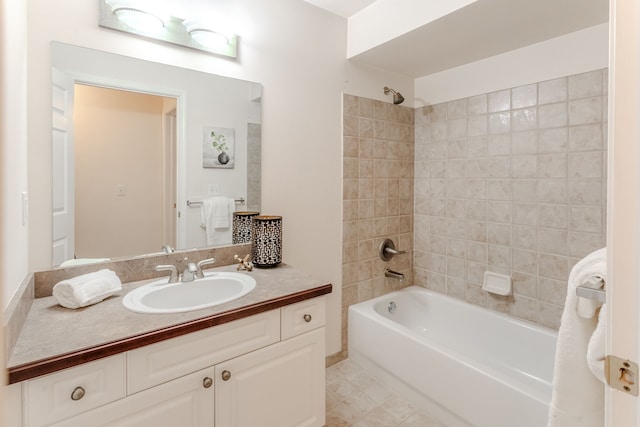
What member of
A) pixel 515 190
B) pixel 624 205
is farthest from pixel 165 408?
pixel 515 190

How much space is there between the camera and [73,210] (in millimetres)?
1378

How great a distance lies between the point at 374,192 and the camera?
2422 mm

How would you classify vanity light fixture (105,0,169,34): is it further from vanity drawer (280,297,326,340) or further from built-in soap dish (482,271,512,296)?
built-in soap dish (482,271,512,296)

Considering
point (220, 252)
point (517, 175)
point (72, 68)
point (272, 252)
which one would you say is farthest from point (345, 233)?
point (72, 68)

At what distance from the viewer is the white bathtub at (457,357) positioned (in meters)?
1.49

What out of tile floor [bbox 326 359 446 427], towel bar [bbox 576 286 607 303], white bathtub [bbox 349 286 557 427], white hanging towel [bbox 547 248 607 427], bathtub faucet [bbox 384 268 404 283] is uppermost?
towel bar [bbox 576 286 607 303]

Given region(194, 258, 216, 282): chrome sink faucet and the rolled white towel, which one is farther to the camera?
region(194, 258, 216, 282): chrome sink faucet

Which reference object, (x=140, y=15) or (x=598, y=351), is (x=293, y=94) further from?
(x=598, y=351)

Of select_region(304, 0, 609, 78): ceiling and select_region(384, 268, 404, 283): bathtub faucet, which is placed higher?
select_region(304, 0, 609, 78): ceiling

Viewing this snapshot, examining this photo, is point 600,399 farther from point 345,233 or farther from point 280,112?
point 280,112

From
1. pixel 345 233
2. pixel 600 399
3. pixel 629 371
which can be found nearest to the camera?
pixel 629 371

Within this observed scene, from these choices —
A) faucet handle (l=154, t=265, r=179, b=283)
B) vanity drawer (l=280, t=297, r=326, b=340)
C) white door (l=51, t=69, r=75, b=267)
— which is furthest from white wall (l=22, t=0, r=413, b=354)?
vanity drawer (l=280, t=297, r=326, b=340)

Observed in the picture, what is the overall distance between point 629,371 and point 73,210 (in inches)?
70.4

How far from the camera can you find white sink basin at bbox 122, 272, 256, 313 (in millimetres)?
1319
